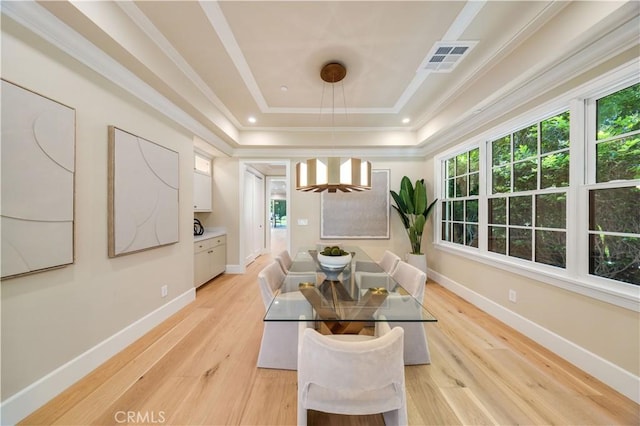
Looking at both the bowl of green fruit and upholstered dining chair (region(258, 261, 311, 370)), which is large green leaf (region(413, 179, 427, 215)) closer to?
the bowl of green fruit

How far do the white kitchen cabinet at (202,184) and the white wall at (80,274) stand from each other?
140 centimetres

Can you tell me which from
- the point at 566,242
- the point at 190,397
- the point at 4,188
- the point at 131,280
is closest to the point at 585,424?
the point at 566,242

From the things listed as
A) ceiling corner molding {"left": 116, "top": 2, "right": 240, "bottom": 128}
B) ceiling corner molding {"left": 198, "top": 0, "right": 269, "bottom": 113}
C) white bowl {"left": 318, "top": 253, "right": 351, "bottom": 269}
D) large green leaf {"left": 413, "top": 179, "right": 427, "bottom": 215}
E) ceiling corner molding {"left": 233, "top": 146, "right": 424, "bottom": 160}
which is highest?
ceiling corner molding {"left": 198, "top": 0, "right": 269, "bottom": 113}

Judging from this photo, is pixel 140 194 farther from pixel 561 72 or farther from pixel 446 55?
pixel 561 72

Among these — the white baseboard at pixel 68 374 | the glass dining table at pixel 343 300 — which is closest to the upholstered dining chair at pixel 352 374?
the glass dining table at pixel 343 300

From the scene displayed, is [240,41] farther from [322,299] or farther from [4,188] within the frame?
[322,299]

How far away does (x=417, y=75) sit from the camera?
2.63 meters

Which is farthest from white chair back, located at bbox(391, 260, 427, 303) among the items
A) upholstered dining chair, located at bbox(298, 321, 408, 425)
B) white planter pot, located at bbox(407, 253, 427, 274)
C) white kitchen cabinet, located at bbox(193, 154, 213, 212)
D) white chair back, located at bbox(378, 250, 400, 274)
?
white kitchen cabinet, located at bbox(193, 154, 213, 212)

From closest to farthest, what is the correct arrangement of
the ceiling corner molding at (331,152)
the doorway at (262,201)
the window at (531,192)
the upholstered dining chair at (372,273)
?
the upholstered dining chair at (372,273) → the window at (531,192) → the ceiling corner molding at (331,152) → the doorway at (262,201)

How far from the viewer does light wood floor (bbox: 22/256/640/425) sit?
4.61 feet

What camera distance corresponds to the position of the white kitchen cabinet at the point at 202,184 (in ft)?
12.7

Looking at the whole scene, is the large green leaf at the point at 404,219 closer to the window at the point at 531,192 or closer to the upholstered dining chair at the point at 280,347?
the window at the point at 531,192

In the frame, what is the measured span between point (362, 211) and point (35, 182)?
401cm

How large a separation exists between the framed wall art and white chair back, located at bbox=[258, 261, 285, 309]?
223 centimetres
